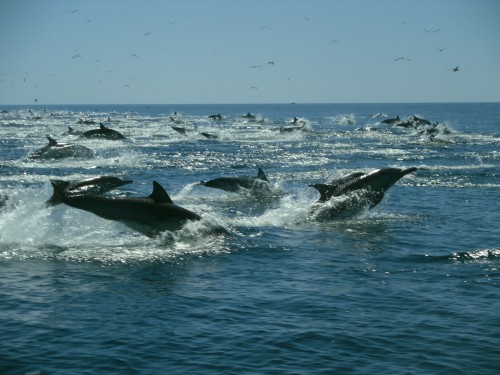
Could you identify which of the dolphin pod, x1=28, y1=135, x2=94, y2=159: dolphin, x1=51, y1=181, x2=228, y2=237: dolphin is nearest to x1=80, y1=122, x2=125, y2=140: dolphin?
x1=28, y1=135, x2=94, y2=159: dolphin

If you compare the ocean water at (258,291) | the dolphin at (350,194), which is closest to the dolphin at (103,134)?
the ocean water at (258,291)

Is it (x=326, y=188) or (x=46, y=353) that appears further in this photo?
(x=326, y=188)

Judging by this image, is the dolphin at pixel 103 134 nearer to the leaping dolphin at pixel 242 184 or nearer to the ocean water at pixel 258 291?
the ocean water at pixel 258 291

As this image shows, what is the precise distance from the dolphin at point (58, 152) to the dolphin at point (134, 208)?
1147 inches

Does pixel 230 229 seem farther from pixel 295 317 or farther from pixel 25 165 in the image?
pixel 25 165

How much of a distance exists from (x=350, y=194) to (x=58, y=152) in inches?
1165

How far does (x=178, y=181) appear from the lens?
34375 mm

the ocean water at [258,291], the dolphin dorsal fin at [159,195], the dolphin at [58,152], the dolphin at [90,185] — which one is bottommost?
the ocean water at [258,291]

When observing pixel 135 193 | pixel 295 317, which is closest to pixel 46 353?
pixel 295 317

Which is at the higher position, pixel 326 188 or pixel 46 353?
pixel 326 188

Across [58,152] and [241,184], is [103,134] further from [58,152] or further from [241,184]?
[241,184]

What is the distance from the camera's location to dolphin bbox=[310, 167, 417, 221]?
70.4 ft

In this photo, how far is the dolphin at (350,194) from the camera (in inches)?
845

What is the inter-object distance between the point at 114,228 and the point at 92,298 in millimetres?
6555
